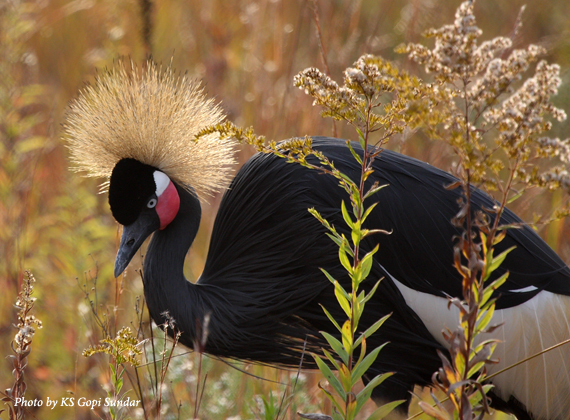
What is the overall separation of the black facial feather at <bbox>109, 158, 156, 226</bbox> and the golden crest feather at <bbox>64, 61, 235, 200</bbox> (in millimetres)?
58

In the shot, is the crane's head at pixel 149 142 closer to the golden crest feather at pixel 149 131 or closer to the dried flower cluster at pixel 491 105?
the golden crest feather at pixel 149 131

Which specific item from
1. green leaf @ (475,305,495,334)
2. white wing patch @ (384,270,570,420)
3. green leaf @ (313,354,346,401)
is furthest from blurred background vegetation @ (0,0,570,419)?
green leaf @ (475,305,495,334)

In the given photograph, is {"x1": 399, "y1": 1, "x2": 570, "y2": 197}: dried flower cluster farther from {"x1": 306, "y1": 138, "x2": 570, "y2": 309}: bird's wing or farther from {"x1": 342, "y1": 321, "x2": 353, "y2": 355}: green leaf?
{"x1": 306, "y1": 138, "x2": 570, "y2": 309}: bird's wing

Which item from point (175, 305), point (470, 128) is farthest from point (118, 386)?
point (470, 128)

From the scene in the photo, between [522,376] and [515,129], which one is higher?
[515,129]

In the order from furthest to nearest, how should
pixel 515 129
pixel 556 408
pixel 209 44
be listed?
pixel 209 44 → pixel 556 408 → pixel 515 129

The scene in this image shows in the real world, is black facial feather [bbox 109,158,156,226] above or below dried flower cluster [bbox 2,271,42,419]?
above

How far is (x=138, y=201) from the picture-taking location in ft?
5.44

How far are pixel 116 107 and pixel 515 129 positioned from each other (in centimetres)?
122

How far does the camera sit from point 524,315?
1.69 metres

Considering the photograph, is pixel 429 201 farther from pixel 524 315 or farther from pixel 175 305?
pixel 175 305

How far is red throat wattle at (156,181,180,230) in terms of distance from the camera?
1681 mm

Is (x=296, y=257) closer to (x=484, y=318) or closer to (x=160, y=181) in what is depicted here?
(x=160, y=181)

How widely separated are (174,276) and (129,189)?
10.2 inches
